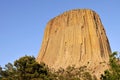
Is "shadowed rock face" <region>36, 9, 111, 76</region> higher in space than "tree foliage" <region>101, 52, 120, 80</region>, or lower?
higher

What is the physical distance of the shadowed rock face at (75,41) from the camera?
3940 inches

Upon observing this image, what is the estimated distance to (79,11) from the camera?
352ft

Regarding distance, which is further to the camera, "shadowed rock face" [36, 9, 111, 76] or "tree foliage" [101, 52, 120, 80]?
"shadowed rock face" [36, 9, 111, 76]

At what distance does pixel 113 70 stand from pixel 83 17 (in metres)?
73.4

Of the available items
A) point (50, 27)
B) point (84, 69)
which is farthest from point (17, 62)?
point (50, 27)

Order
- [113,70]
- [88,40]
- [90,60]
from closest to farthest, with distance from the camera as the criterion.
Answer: [113,70]
[90,60]
[88,40]

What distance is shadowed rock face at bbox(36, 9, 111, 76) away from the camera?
328ft

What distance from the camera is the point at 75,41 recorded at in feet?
343

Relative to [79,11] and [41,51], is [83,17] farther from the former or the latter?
[41,51]

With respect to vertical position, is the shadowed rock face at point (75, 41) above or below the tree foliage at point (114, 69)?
above

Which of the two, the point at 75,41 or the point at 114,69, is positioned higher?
the point at 75,41

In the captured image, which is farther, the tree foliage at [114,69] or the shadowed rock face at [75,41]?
the shadowed rock face at [75,41]

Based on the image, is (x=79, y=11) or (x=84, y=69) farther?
(x=79, y=11)

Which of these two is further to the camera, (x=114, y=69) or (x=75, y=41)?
(x=75, y=41)
